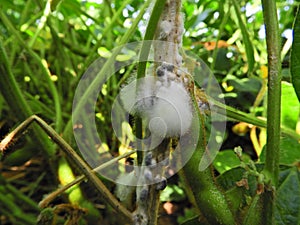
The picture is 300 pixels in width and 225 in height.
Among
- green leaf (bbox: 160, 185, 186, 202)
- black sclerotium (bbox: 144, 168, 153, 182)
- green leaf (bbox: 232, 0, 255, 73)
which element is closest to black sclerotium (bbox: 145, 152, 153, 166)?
black sclerotium (bbox: 144, 168, 153, 182)

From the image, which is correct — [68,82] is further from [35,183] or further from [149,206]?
[149,206]

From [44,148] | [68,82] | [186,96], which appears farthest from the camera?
[68,82]

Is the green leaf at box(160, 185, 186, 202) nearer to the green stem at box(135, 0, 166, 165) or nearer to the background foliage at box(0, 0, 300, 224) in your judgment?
the background foliage at box(0, 0, 300, 224)

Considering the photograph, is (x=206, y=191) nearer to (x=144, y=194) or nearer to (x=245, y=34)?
(x=144, y=194)

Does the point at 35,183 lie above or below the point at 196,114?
below

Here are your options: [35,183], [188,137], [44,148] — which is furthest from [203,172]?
[35,183]

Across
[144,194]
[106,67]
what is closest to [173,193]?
[106,67]

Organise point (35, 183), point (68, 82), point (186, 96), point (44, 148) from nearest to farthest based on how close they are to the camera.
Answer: point (186, 96) < point (44, 148) < point (35, 183) < point (68, 82)
